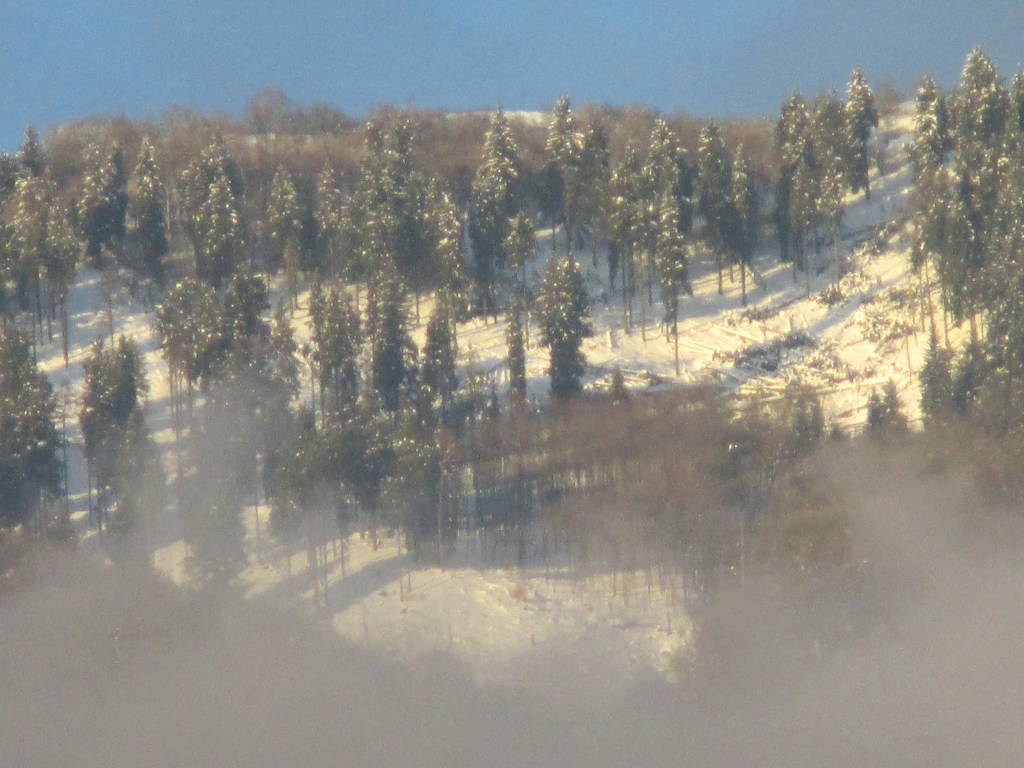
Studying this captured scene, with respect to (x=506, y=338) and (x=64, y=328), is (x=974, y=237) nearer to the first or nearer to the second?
(x=506, y=338)

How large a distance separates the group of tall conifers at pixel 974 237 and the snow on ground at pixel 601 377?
1.67 metres

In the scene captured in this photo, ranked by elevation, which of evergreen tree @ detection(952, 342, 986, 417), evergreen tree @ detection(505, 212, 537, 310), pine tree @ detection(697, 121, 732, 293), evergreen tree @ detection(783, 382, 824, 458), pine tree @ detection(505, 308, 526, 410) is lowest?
evergreen tree @ detection(783, 382, 824, 458)

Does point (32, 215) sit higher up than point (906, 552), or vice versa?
point (32, 215)

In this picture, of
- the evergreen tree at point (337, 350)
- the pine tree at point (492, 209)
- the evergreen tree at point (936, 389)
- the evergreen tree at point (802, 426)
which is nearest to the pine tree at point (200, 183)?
the pine tree at point (492, 209)

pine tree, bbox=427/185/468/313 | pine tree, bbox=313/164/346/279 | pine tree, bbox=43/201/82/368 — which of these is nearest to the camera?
pine tree, bbox=43/201/82/368

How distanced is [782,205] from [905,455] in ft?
57.1

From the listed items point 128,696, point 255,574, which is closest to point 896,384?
point 255,574

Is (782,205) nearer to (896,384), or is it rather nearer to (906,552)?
(896,384)

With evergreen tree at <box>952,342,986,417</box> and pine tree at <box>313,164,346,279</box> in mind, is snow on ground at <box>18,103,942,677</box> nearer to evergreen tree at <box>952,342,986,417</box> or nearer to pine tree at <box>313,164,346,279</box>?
pine tree at <box>313,164,346,279</box>

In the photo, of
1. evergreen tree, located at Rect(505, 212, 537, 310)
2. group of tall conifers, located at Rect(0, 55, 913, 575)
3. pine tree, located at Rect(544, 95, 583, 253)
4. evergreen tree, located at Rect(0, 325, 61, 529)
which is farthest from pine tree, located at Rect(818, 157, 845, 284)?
evergreen tree, located at Rect(0, 325, 61, 529)

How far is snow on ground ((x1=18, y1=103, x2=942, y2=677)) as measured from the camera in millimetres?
43906

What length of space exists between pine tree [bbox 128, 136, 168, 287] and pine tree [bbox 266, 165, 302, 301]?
389 centimetres

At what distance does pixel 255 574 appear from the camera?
4606 cm

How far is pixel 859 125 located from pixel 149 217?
1019 inches
